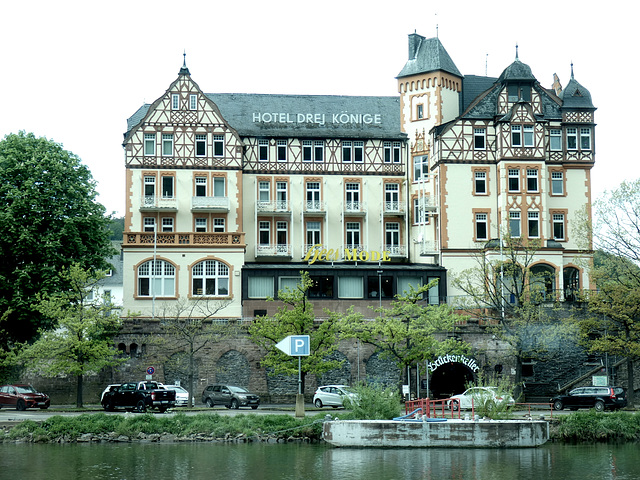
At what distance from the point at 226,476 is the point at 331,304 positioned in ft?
117

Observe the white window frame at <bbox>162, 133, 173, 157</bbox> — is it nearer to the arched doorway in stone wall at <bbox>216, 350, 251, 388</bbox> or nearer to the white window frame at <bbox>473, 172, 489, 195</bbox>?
the arched doorway in stone wall at <bbox>216, 350, 251, 388</bbox>

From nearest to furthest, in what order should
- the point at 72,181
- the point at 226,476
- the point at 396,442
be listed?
the point at 226,476, the point at 396,442, the point at 72,181

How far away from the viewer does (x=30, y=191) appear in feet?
191

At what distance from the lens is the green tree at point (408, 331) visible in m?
50.9

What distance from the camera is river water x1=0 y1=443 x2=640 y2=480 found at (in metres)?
29.4

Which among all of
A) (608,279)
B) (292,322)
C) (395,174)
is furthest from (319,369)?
(395,174)

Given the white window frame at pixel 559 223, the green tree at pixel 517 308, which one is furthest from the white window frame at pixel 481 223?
the white window frame at pixel 559 223

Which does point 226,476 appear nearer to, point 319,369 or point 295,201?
point 319,369

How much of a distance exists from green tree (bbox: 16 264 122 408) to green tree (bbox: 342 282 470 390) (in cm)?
1339

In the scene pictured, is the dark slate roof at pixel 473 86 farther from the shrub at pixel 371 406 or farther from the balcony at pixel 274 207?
the shrub at pixel 371 406

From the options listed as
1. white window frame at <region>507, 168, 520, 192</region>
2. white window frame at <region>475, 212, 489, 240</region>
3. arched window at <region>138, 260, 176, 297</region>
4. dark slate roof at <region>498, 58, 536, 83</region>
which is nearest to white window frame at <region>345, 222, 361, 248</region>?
white window frame at <region>475, 212, 489, 240</region>

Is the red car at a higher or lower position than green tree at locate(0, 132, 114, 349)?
lower

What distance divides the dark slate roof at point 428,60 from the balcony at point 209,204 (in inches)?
659

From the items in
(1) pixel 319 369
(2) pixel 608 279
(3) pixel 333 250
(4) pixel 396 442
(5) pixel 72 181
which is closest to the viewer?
(4) pixel 396 442
